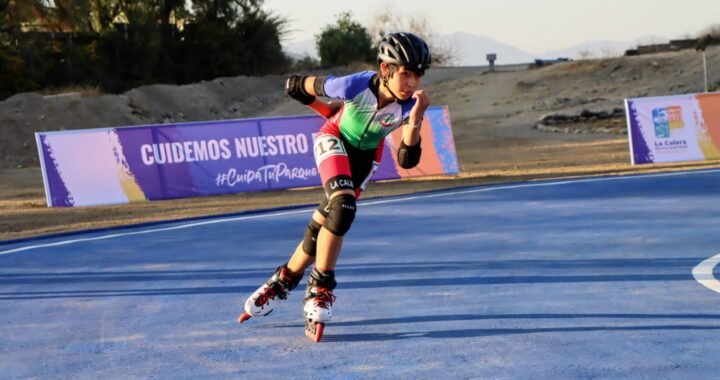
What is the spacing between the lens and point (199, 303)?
8422 mm

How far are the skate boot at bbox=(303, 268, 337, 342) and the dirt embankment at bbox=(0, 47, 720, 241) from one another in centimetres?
866

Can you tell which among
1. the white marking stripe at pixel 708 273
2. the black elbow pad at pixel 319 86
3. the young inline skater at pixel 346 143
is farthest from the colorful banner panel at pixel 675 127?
the black elbow pad at pixel 319 86

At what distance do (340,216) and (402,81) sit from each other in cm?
91

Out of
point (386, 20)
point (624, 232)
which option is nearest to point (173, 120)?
point (386, 20)

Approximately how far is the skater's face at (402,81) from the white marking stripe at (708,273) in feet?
8.72

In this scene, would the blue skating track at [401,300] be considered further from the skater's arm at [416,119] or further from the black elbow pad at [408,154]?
the skater's arm at [416,119]

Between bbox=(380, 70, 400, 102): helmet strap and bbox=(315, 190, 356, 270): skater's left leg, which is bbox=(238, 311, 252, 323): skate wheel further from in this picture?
bbox=(380, 70, 400, 102): helmet strap

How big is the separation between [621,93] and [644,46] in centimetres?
1084

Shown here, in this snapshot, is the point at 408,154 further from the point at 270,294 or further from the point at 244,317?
the point at 244,317

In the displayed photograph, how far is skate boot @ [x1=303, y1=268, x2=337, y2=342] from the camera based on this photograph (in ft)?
22.2

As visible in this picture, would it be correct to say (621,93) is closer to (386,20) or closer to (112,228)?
(386,20)

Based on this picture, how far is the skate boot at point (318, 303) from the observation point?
267 inches

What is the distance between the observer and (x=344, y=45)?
61812mm

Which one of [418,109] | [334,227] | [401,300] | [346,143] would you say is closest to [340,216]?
[334,227]
